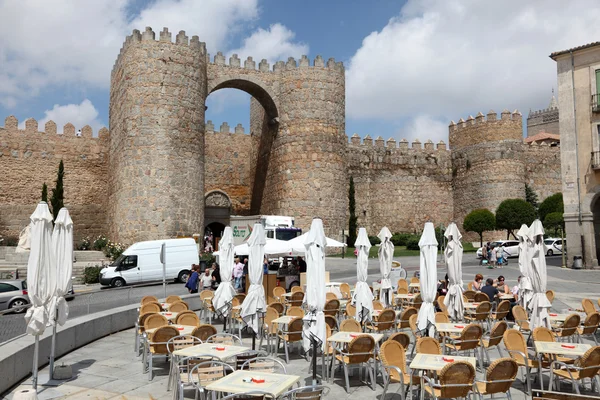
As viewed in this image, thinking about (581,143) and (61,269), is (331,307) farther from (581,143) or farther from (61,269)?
(581,143)

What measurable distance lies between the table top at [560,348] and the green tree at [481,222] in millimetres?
28626

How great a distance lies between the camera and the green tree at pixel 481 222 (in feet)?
110

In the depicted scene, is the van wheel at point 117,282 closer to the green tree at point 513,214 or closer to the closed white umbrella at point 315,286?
the closed white umbrella at point 315,286

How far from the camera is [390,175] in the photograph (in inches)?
1528

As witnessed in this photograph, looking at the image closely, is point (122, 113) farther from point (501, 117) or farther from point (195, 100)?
point (501, 117)

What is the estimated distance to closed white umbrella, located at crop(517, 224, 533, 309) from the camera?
30.1 ft

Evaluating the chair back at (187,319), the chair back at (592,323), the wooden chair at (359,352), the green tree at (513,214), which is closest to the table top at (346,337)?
the wooden chair at (359,352)

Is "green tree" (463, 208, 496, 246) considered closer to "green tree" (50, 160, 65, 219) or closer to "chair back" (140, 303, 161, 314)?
"green tree" (50, 160, 65, 219)

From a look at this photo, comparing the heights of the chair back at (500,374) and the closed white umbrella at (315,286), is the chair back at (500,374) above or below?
below

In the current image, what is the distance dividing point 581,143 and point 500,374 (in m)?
19.7

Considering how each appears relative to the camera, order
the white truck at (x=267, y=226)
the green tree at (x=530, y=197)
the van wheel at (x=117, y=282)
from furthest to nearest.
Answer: the green tree at (x=530, y=197)
the white truck at (x=267, y=226)
the van wheel at (x=117, y=282)

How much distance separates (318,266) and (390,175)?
32599 mm

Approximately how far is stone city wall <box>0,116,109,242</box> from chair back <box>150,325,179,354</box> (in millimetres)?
24763

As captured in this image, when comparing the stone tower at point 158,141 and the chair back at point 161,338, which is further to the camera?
the stone tower at point 158,141
